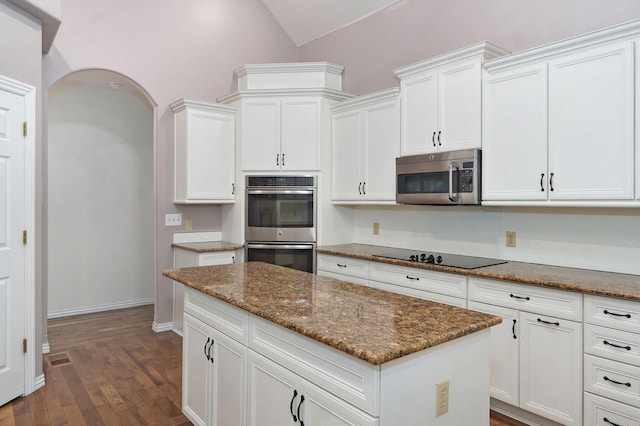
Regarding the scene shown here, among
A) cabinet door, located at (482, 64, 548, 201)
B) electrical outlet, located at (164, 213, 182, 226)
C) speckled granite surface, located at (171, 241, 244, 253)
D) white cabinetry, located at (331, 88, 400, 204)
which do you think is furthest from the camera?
electrical outlet, located at (164, 213, 182, 226)

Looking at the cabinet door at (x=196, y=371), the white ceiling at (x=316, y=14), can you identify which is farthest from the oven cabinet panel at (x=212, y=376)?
the white ceiling at (x=316, y=14)

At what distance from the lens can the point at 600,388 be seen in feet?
7.44

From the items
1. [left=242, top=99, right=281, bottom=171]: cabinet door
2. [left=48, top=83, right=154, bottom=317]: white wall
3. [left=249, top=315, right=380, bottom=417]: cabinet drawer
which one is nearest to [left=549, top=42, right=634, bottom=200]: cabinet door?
[left=249, top=315, right=380, bottom=417]: cabinet drawer

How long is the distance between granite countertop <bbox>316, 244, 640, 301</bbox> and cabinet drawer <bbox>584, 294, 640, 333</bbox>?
5cm

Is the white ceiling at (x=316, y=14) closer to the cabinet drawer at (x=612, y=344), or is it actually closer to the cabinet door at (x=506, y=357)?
the cabinet door at (x=506, y=357)

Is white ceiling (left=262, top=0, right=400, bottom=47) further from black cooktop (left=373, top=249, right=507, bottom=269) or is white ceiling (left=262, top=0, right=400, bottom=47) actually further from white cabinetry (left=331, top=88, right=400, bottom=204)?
black cooktop (left=373, top=249, right=507, bottom=269)

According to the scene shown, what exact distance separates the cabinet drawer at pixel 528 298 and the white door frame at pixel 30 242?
9.93ft

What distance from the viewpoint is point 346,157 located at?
426cm

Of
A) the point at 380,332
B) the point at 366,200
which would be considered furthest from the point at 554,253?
the point at 380,332

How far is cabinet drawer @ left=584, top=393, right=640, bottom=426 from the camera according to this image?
216cm

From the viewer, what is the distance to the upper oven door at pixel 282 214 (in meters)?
4.33

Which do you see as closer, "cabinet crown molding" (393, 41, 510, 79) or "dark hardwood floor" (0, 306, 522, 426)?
"dark hardwood floor" (0, 306, 522, 426)

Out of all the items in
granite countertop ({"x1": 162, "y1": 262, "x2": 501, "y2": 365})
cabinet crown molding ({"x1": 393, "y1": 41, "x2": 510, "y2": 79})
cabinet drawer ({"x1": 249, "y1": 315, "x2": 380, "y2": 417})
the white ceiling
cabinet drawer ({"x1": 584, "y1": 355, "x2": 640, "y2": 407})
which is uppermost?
the white ceiling

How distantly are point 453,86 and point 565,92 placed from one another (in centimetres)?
79
